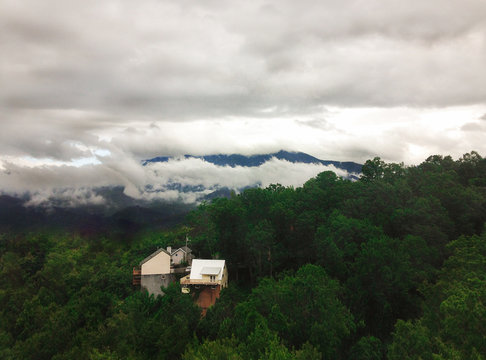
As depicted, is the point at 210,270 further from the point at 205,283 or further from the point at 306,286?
the point at 306,286

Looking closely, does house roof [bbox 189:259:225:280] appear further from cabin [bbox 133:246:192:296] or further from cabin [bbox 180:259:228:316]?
cabin [bbox 133:246:192:296]

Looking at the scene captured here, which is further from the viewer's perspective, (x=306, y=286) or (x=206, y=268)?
(x=206, y=268)

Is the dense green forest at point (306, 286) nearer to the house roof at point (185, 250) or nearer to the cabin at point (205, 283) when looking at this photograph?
the house roof at point (185, 250)

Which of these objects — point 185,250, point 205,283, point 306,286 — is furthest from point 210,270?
point 306,286

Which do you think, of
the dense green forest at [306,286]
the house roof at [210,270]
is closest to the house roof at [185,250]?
the dense green forest at [306,286]

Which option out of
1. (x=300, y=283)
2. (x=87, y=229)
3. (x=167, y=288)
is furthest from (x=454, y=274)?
(x=87, y=229)

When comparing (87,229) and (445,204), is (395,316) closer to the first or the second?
(445,204)
